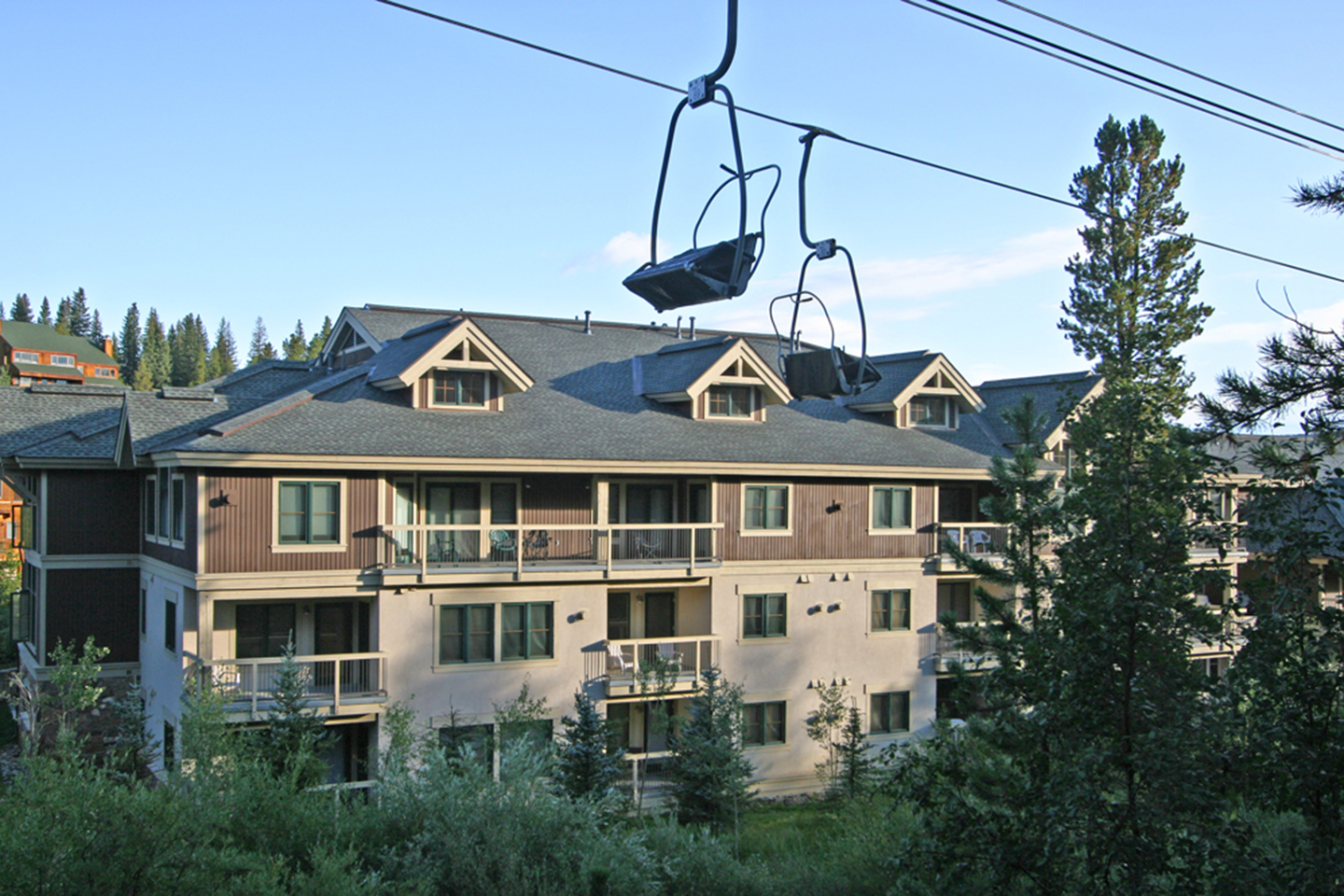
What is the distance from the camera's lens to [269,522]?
68.5 feet

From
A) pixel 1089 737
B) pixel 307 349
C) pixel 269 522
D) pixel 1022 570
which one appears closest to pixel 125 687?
pixel 269 522

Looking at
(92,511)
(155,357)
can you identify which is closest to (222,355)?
(155,357)

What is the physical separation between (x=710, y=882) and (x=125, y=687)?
18.2 meters

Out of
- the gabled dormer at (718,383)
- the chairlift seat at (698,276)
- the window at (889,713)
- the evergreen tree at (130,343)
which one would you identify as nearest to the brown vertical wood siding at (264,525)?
the gabled dormer at (718,383)

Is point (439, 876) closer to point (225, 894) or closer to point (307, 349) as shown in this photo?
point (225, 894)

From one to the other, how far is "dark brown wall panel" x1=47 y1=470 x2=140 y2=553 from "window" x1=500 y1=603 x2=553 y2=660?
9.93m

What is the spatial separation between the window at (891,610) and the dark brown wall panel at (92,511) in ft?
60.7

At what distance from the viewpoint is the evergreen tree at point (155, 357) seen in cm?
13610

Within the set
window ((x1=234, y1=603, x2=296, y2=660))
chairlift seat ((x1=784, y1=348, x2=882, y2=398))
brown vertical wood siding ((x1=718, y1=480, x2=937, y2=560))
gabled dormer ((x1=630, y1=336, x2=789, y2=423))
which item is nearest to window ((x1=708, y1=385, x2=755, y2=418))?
gabled dormer ((x1=630, y1=336, x2=789, y2=423))

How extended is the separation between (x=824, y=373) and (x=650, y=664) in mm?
12960

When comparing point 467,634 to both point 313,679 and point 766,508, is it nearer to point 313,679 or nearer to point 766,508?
point 313,679

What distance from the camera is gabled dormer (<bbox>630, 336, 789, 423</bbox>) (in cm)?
2634

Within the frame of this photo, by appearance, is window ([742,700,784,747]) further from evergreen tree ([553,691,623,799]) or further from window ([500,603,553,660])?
window ([500,603,553,660])

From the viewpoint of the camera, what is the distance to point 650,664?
2334cm
